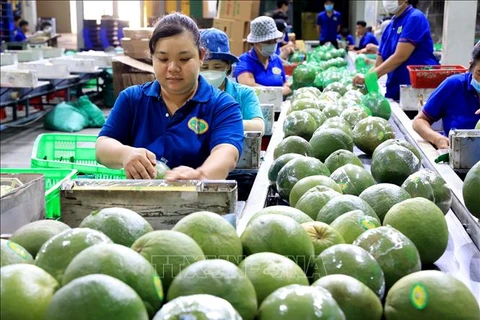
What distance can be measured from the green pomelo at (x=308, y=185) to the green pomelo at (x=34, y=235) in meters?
0.87

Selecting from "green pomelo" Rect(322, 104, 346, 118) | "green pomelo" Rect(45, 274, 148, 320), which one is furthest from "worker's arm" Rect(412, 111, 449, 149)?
"green pomelo" Rect(45, 274, 148, 320)

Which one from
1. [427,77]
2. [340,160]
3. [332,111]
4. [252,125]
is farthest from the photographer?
[427,77]

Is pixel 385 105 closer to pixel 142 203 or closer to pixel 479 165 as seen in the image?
pixel 479 165

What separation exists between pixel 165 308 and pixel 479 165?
1.33 metres

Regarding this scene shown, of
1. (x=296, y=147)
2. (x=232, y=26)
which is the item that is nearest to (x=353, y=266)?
(x=296, y=147)

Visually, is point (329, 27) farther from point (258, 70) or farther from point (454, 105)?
point (454, 105)

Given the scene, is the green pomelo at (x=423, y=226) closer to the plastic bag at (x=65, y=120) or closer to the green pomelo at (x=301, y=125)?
the green pomelo at (x=301, y=125)

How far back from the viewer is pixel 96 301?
98 cm

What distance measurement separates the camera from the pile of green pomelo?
1023 millimetres

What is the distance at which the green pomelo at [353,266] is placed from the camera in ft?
4.18

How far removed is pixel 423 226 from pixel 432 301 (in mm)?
428

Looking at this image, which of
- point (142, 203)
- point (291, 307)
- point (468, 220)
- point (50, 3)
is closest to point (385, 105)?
point (468, 220)

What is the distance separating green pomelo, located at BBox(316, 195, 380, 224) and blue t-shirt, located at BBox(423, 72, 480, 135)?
2073mm

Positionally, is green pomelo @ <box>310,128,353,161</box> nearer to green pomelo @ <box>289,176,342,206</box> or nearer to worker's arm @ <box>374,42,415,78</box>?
green pomelo @ <box>289,176,342,206</box>
